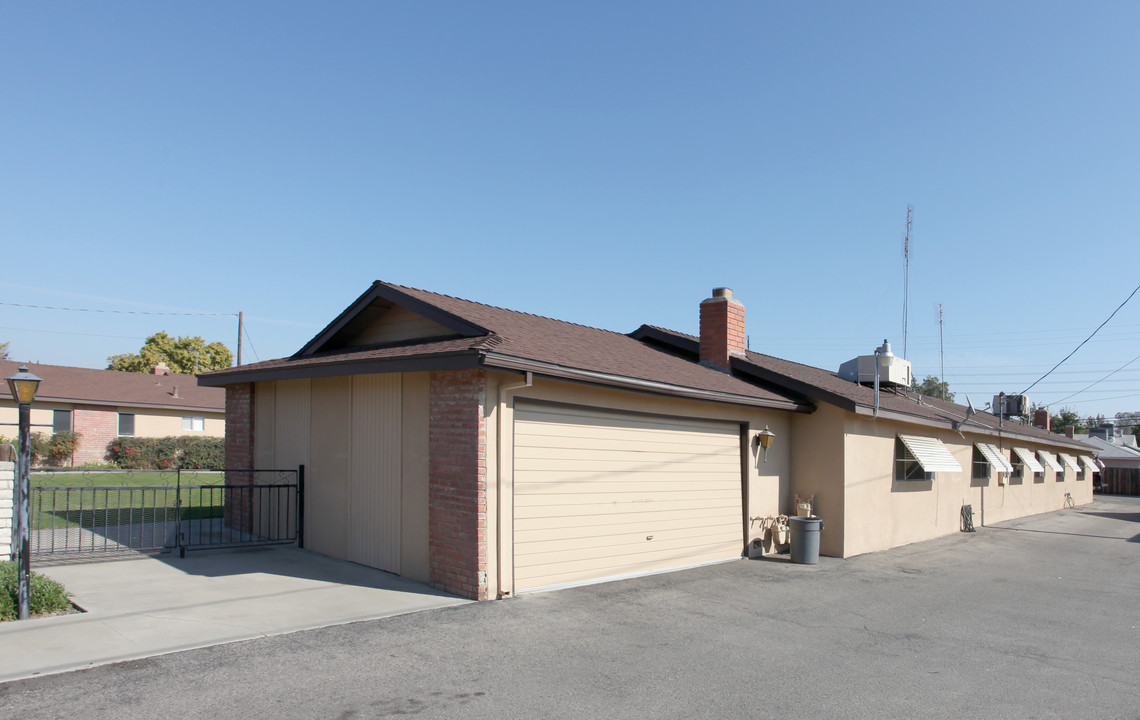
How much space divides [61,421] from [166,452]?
3906 mm

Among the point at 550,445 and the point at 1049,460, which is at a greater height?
the point at 550,445

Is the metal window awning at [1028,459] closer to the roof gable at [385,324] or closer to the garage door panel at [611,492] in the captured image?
the garage door panel at [611,492]

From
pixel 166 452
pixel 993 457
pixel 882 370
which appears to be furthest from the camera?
pixel 166 452

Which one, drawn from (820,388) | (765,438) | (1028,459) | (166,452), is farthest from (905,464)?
(166,452)

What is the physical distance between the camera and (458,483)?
8234 mm

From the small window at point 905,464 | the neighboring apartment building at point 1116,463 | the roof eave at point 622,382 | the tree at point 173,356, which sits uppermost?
the tree at point 173,356

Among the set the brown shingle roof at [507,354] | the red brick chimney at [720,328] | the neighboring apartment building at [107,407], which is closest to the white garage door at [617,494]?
the brown shingle roof at [507,354]

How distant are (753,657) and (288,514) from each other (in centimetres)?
754

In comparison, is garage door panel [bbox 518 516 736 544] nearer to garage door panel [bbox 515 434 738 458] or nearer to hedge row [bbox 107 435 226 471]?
garage door panel [bbox 515 434 738 458]

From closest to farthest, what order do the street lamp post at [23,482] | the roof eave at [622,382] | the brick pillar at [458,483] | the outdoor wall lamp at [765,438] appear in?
the street lamp post at [23,482] → the roof eave at [622,382] → the brick pillar at [458,483] → the outdoor wall lamp at [765,438]

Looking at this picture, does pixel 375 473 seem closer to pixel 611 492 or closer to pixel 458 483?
pixel 458 483

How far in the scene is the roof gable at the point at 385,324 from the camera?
9.73 metres

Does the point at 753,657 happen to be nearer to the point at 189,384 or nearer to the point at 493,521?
the point at 493,521

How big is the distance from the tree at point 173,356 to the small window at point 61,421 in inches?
1008
